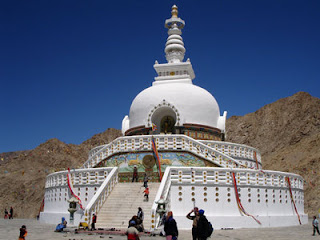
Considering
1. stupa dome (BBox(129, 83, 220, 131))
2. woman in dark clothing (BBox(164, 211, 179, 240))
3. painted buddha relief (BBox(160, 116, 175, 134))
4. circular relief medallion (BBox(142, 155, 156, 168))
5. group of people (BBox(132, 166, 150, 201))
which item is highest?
stupa dome (BBox(129, 83, 220, 131))

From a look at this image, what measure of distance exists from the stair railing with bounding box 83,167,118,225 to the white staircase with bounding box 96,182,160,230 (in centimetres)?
20

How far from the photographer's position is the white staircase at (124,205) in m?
16.0

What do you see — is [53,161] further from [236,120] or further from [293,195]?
[293,195]

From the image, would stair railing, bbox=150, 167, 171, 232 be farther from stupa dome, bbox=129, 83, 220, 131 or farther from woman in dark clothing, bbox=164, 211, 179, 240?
stupa dome, bbox=129, 83, 220, 131

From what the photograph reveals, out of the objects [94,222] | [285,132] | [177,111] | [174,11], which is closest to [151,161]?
[177,111]

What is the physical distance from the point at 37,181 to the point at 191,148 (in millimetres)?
32867

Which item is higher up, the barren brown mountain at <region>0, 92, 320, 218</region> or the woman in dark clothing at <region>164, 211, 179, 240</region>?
the barren brown mountain at <region>0, 92, 320, 218</region>

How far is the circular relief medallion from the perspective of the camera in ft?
67.4

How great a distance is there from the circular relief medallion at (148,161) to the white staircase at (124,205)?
1.28m

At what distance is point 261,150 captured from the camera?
2756 inches

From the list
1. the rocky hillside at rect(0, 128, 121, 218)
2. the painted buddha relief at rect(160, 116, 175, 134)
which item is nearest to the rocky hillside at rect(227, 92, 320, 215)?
→ the rocky hillside at rect(0, 128, 121, 218)

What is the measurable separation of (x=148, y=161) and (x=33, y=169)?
39.7 m

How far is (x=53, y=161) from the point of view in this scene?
196ft

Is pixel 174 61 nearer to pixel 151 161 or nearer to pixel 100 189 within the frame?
pixel 151 161
